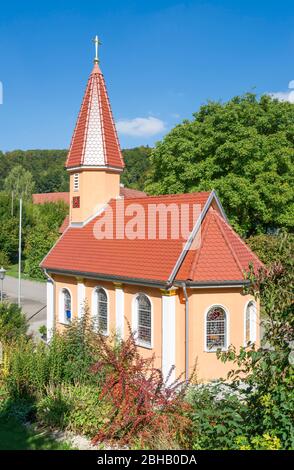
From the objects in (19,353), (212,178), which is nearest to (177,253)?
(19,353)

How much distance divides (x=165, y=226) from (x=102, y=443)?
348 inches

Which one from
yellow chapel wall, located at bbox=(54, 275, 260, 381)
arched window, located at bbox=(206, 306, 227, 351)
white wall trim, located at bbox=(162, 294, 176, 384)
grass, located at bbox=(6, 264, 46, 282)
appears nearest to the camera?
white wall trim, located at bbox=(162, 294, 176, 384)

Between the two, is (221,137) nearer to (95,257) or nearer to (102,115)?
(102,115)

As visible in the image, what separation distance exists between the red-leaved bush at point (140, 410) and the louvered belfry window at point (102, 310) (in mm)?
7004

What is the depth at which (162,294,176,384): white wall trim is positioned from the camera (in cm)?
1412

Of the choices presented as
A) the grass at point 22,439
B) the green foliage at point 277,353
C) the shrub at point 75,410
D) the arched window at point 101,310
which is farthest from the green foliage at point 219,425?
the arched window at point 101,310

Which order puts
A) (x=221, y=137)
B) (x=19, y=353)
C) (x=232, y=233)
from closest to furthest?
(x=19, y=353)
(x=232, y=233)
(x=221, y=137)

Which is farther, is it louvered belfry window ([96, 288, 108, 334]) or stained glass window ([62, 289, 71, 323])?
stained glass window ([62, 289, 71, 323])

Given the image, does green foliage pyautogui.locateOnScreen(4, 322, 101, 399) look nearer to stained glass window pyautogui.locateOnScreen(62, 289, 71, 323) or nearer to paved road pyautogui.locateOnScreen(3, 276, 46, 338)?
stained glass window pyautogui.locateOnScreen(62, 289, 71, 323)

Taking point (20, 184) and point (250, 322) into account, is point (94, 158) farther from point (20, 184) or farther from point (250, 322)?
point (20, 184)

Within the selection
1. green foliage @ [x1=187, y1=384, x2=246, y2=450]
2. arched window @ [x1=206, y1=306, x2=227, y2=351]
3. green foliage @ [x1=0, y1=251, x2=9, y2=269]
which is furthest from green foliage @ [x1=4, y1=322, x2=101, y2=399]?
green foliage @ [x1=0, y1=251, x2=9, y2=269]

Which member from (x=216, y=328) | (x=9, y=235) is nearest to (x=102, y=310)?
(x=216, y=328)

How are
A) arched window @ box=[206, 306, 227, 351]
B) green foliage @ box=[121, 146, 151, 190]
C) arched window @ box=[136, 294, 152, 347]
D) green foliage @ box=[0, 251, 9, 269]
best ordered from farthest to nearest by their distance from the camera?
green foliage @ box=[121, 146, 151, 190] → green foliage @ box=[0, 251, 9, 269] → arched window @ box=[136, 294, 152, 347] → arched window @ box=[206, 306, 227, 351]

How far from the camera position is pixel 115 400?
9336 millimetres
